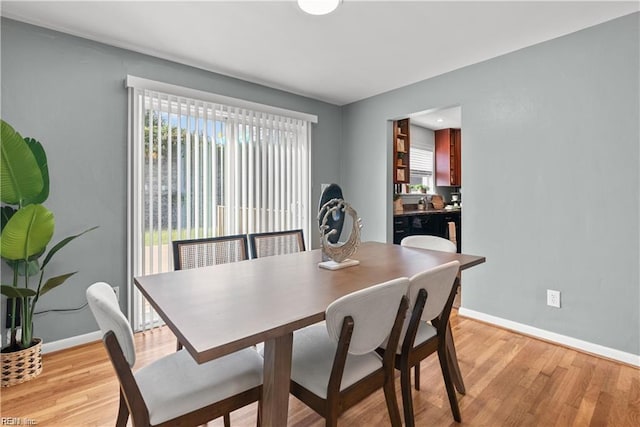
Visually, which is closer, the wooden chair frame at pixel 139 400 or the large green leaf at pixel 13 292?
the wooden chair frame at pixel 139 400

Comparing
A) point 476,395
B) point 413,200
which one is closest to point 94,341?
point 476,395

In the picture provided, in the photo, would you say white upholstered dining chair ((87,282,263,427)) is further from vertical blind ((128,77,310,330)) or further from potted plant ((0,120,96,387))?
vertical blind ((128,77,310,330))

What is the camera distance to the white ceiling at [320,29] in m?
2.10

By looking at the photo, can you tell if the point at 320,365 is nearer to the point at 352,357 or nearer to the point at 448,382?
the point at 352,357

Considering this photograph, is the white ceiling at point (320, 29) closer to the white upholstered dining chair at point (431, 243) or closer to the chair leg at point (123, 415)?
the white upholstered dining chair at point (431, 243)

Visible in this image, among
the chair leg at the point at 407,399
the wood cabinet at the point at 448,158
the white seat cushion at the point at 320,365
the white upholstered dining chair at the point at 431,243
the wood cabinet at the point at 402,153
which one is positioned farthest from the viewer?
the wood cabinet at the point at 448,158

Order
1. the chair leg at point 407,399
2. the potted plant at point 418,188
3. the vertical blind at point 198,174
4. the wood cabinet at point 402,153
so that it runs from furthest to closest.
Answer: the potted plant at point 418,188
the wood cabinet at point 402,153
the vertical blind at point 198,174
the chair leg at point 407,399

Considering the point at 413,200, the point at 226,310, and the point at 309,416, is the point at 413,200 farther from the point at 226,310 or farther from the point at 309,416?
the point at 226,310

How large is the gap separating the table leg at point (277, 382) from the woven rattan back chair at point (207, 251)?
1155 millimetres

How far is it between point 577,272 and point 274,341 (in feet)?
8.35

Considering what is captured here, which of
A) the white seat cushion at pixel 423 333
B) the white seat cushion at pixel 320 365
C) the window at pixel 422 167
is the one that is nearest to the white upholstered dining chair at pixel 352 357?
the white seat cushion at pixel 320 365

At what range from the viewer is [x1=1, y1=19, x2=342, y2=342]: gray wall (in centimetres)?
227

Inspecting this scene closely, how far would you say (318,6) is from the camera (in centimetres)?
197

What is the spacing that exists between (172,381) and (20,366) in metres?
1.61
